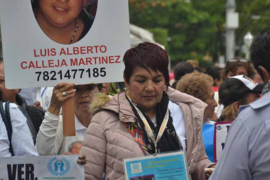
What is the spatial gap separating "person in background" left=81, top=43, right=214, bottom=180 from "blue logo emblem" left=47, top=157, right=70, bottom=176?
266 millimetres

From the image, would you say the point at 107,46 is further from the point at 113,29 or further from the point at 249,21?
the point at 249,21

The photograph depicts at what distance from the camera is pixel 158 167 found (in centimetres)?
377

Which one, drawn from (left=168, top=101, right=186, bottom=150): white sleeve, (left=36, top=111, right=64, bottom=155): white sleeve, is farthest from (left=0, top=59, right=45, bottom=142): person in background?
(left=168, top=101, right=186, bottom=150): white sleeve

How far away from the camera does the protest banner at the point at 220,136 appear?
4.62 meters

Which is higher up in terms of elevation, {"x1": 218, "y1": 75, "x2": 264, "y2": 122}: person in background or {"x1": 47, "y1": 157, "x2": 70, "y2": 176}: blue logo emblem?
{"x1": 218, "y1": 75, "x2": 264, "y2": 122}: person in background

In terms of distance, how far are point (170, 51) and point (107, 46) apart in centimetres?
3696

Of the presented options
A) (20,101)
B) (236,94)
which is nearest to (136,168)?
(236,94)

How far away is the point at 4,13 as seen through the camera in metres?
4.68

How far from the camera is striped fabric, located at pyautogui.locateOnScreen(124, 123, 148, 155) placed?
389 cm

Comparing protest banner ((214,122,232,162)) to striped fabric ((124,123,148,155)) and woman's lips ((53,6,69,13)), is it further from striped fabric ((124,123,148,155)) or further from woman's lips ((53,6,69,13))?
woman's lips ((53,6,69,13))

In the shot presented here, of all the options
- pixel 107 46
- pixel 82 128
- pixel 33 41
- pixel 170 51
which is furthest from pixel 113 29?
pixel 170 51

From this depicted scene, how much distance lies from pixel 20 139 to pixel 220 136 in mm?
1477

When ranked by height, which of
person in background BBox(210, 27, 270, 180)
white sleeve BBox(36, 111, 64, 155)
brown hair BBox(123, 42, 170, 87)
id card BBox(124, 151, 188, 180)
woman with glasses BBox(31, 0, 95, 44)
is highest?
woman with glasses BBox(31, 0, 95, 44)

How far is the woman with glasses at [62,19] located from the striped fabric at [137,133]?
102cm
